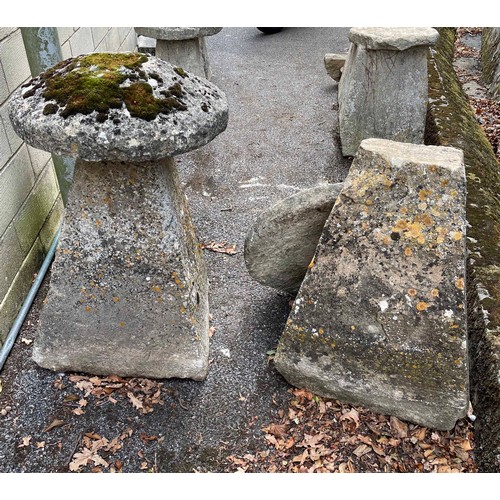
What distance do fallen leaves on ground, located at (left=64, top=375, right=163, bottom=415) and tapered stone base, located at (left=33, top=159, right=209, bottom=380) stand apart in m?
0.05

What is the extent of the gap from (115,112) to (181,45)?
175 inches

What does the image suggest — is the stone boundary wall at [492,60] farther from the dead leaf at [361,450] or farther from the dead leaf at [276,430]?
the dead leaf at [276,430]

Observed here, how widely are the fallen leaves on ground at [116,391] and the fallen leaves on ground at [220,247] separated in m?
1.30

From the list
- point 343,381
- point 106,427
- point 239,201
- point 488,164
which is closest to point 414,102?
point 488,164

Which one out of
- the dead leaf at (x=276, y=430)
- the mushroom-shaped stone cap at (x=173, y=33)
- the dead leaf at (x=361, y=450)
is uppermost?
the mushroom-shaped stone cap at (x=173, y=33)

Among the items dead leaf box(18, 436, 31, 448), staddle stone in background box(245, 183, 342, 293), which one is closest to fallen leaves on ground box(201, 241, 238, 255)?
staddle stone in background box(245, 183, 342, 293)

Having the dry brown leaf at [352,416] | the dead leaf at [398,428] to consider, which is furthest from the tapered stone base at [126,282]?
the dead leaf at [398,428]

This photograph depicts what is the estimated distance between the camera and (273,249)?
2951mm

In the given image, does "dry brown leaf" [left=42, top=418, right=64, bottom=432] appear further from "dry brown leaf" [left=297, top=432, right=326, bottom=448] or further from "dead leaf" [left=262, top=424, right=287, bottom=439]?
"dry brown leaf" [left=297, top=432, right=326, bottom=448]

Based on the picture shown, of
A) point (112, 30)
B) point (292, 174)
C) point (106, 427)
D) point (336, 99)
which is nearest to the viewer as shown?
point (106, 427)

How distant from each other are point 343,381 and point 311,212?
0.91m

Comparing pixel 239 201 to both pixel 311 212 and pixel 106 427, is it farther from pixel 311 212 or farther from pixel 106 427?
pixel 106 427

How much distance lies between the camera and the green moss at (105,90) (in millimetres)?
2172

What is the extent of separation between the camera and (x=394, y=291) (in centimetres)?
246
